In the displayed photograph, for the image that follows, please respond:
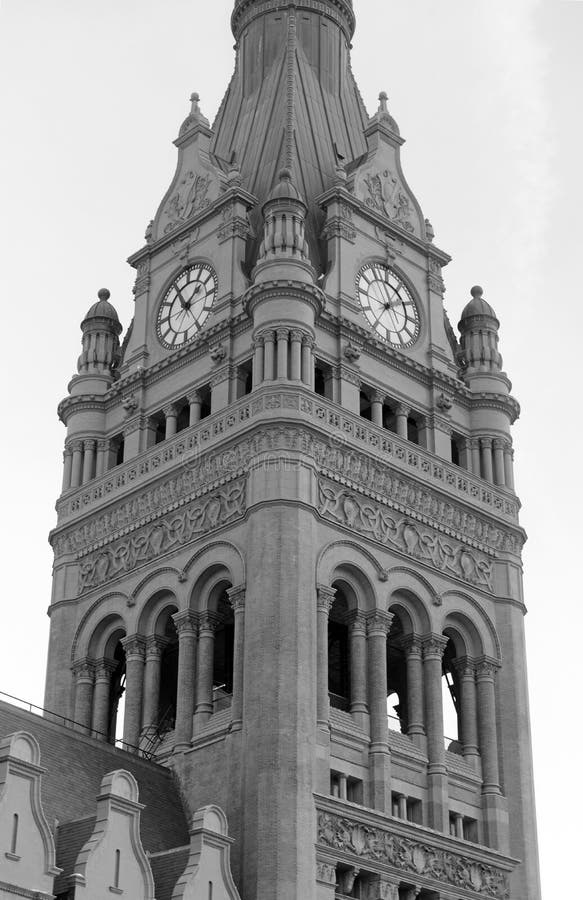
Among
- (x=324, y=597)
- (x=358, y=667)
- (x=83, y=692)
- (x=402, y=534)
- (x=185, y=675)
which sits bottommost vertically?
(x=185, y=675)

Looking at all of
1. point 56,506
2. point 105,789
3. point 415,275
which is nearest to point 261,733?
point 105,789

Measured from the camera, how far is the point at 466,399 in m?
59.4

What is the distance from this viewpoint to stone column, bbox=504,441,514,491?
191 ft

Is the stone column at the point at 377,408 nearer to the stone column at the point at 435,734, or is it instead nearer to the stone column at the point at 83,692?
the stone column at the point at 435,734

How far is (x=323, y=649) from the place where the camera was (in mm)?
49000

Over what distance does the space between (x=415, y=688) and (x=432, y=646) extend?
4.78 ft

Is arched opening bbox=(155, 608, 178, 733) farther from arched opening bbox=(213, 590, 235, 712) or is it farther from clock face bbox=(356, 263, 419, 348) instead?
clock face bbox=(356, 263, 419, 348)

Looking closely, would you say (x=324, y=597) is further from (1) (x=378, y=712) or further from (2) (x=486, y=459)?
(2) (x=486, y=459)

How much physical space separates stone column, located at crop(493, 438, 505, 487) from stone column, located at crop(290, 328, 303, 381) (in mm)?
8469

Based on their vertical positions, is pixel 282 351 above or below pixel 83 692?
above

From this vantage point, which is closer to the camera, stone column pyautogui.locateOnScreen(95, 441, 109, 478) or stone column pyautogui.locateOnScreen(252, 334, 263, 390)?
stone column pyautogui.locateOnScreen(252, 334, 263, 390)

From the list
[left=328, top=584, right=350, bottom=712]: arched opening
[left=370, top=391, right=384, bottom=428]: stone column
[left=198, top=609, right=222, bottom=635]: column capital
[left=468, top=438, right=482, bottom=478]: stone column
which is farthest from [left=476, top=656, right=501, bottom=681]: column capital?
[left=198, top=609, right=222, bottom=635]: column capital

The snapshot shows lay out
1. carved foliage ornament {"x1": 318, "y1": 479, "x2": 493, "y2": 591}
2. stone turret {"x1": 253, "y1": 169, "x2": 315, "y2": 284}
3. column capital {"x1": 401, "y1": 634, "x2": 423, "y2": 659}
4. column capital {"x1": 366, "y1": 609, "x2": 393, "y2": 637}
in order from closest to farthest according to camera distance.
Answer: column capital {"x1": 366, "y1": 609, "x2": 393, "y2": 637} → carved foliage ornament {"x1": 318, "y1": 479, "x2": 493, "y2": 591} → column capital {"x1": 401, "y1": 634, "x2": 423, "y2": 659} → stone turret {"x1": 253, "y1": 169, "x2": 315, "y2": 284}

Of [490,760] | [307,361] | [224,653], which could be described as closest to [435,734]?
[490,760]
